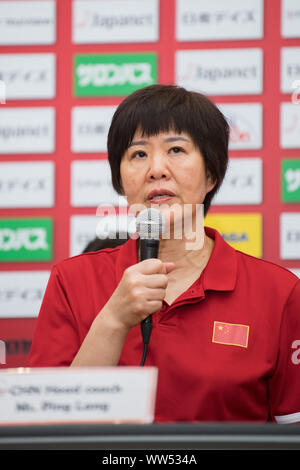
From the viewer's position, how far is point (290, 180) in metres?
1.60

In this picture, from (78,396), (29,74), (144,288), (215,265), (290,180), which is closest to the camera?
(78,396)

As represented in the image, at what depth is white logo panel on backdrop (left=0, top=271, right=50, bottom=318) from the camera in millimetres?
1663

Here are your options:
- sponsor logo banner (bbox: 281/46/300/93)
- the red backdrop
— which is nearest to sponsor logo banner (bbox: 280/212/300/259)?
the red backdrop

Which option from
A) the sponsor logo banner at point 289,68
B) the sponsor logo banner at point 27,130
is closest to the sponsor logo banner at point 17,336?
the sponsor logo banner at point 27,130

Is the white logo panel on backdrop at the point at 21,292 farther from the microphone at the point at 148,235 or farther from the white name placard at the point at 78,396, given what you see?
the white name placard at the point at 78,396

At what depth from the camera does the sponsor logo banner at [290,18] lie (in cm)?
161

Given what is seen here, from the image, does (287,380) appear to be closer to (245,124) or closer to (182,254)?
(182,254)

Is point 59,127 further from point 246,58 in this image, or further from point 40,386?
point 40,386

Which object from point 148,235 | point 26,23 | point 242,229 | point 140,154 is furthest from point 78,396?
point 26,23

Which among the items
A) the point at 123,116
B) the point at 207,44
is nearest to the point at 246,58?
the point at 207,44

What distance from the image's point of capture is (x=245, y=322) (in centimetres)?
84

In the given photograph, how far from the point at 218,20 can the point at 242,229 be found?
27.5 inches

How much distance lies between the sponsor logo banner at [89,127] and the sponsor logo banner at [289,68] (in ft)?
1.87

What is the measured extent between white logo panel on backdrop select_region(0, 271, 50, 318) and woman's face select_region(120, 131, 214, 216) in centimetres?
87
